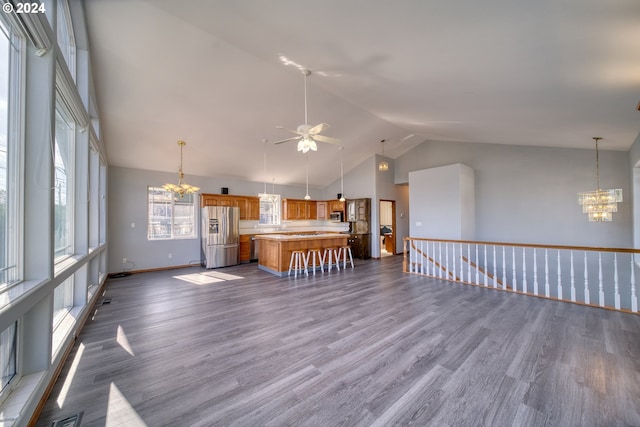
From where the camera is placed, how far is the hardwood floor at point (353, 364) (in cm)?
165

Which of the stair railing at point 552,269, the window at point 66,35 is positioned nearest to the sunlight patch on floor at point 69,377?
the window at point 66,35

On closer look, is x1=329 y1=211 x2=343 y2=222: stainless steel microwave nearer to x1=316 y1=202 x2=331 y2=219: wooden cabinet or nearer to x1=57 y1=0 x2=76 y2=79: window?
x1=316 y1=202 x2=331 y2=219: wooden cabinet

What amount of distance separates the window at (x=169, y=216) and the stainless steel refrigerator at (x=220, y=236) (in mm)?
553

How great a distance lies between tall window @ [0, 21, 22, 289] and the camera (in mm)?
1478

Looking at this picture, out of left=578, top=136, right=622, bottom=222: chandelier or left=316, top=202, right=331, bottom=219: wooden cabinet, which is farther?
left=316, top=202, right=331, bottom=219: wooden cabinet

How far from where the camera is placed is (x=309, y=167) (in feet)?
26.5

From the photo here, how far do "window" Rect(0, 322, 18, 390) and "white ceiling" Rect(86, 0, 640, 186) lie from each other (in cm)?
328

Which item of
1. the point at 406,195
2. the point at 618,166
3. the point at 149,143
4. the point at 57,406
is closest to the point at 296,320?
the point at 57,406

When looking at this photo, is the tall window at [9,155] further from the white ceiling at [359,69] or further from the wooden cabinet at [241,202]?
the wooden cabinet at [241,202]

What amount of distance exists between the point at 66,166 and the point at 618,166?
9306mm

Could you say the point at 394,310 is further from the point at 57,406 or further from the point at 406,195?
the point at 406,195

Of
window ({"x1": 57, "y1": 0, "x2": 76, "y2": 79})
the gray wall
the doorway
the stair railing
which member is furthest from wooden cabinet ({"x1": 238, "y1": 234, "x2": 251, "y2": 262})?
the gray wall

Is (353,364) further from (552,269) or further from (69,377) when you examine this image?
(552,269)

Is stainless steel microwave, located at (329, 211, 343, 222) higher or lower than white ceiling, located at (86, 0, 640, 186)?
lower
